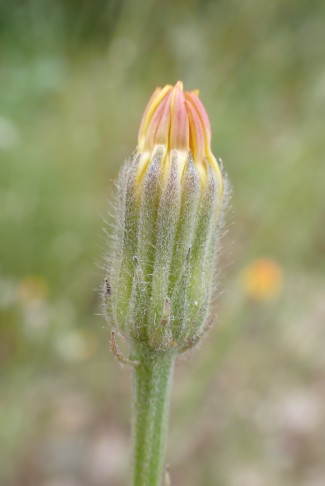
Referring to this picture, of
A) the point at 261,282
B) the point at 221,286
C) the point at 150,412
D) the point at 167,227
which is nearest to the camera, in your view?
the point at 167,227

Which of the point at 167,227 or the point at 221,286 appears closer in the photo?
the point at 167,227

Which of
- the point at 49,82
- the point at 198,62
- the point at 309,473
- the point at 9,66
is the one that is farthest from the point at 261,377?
the point at 9,66

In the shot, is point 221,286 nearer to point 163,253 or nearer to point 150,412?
point 150,412

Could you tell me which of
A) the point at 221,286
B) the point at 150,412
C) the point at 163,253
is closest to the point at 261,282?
the point at 221,286

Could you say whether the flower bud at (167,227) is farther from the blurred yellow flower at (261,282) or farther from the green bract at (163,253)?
the blurred yellow flower at (261,282)

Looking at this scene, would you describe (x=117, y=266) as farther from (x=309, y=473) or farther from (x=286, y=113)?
(x=286, y=113)

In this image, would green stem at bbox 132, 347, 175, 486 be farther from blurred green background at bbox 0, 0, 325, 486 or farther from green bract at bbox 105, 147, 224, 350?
blurred green background at bbox 0, 0, 325, 486

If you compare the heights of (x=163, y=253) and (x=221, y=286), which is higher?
(x=221, y=286)
